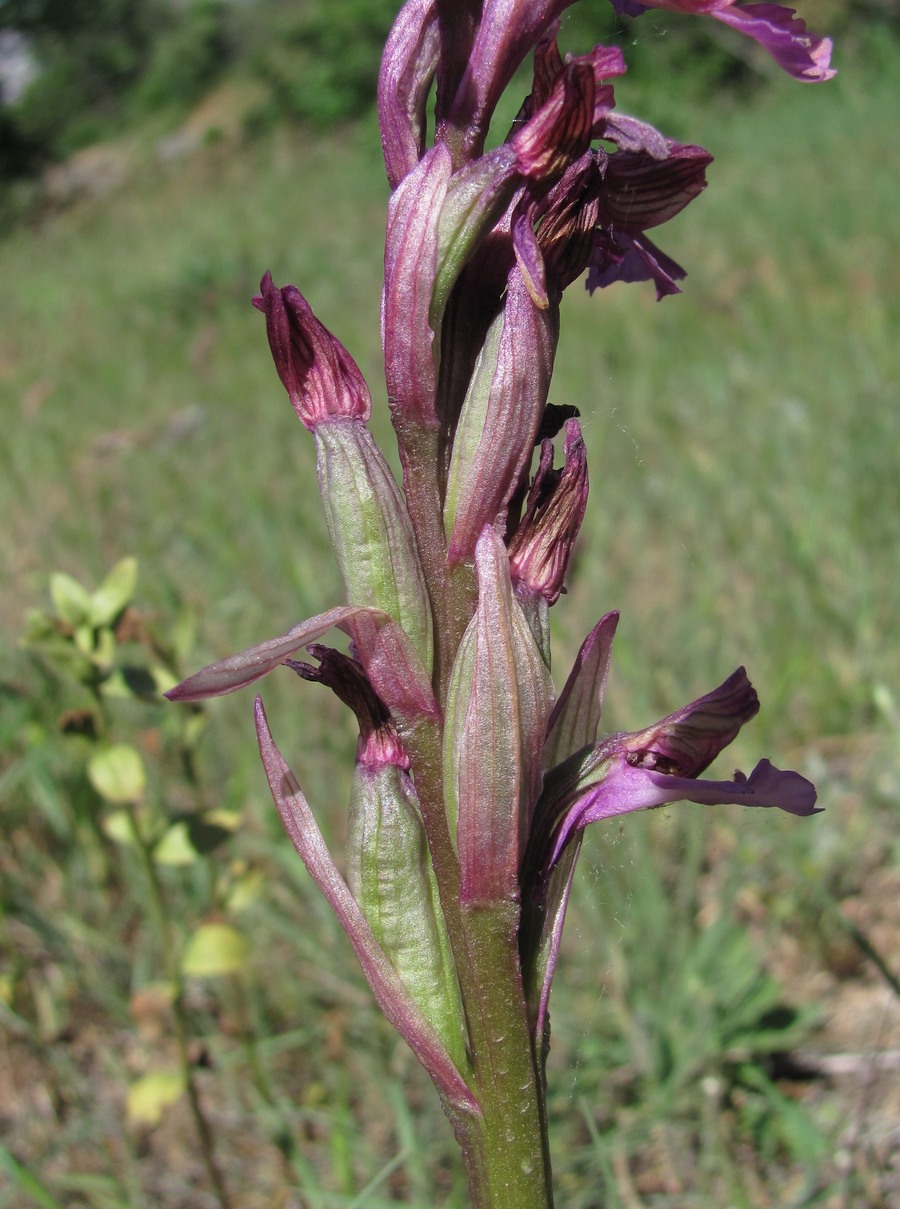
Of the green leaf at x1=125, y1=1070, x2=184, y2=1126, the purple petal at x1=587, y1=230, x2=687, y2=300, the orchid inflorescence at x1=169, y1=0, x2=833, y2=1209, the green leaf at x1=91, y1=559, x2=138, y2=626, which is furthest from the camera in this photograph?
the green leaf at x1=91, y1=559, x2=138, y2=626

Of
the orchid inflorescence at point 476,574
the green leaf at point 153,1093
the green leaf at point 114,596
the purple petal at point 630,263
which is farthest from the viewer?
the green leaf at point 114,596

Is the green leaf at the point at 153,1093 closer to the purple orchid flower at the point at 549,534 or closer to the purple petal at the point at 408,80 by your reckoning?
the purple orchid flower at the point at 549,534

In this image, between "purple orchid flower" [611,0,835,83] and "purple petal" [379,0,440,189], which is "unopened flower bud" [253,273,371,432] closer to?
"purple petal" [379,0,440,189]

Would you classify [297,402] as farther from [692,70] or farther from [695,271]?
[692,70]

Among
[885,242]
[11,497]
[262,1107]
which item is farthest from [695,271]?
[262,1107]

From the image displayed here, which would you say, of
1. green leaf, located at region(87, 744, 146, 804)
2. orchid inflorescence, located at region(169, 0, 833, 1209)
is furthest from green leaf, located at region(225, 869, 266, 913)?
orchid inflorescence, located at region(169, 0, 833, 1209)

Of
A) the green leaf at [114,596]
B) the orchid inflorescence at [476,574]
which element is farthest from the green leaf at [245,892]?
the orchid inflorescence at [476,574]
